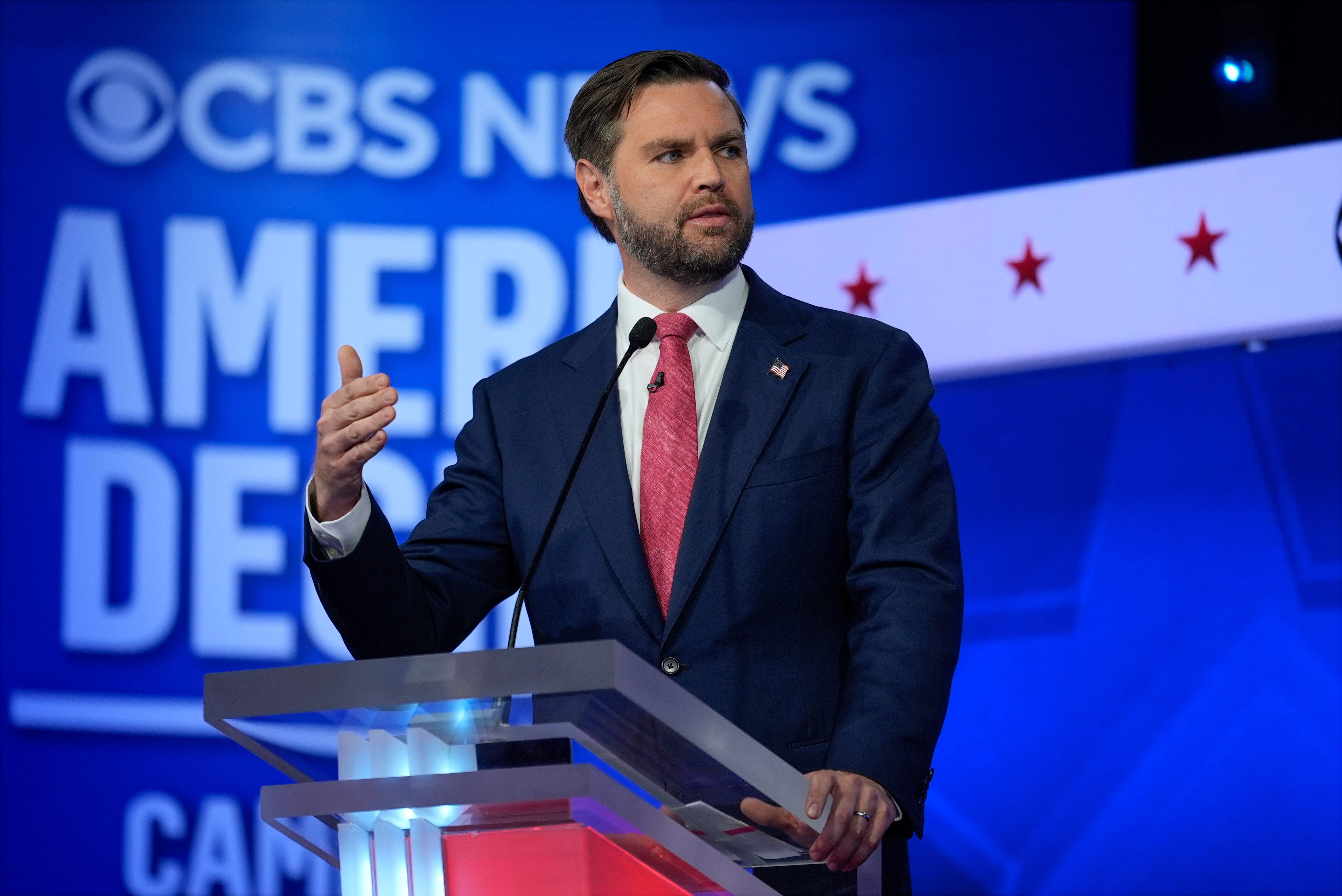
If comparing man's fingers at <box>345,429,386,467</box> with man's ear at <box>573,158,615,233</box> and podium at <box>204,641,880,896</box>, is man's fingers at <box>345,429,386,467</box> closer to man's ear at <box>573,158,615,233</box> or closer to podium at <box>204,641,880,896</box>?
podium at <box>204,641,880,896</box>

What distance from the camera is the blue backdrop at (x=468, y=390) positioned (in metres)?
2.86

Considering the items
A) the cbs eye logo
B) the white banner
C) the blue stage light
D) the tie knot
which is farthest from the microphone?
the cbs eye logo

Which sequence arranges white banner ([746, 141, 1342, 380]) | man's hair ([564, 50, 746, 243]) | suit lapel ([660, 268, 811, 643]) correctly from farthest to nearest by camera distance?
white banner ([746, 141, 1342, 380]), man's hair ([564, 50, 746, 243]), suit lapel ([660, 268, 811, 643])

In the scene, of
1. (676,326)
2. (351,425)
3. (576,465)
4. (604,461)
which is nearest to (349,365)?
(351,425)

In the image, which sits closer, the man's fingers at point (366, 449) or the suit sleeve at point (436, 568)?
the man's fingers at point (366, 449)

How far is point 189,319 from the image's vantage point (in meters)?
3.35

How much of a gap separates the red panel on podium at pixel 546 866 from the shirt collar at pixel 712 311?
0.87 meters

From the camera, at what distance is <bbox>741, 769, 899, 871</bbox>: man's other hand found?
108cm

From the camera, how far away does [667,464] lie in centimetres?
169

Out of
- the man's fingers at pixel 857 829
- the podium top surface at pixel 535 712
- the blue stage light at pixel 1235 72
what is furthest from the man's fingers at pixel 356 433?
the blue stage light at pixel 1235 72

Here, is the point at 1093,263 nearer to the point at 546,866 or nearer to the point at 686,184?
the point at 686,184

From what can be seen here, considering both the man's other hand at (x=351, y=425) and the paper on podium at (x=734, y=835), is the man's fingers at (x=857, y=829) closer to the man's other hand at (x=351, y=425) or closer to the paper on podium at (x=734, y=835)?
the paper on podium at (x=734, y=835)

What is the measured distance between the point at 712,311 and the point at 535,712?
0.91 m

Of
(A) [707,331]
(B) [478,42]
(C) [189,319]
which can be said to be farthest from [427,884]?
(B) [478,42]
